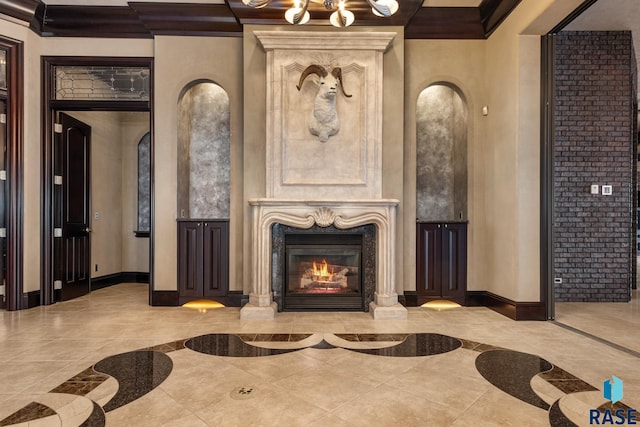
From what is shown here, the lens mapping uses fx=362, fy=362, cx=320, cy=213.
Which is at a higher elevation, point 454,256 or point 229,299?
point 454,256

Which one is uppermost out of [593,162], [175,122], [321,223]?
[175,122]

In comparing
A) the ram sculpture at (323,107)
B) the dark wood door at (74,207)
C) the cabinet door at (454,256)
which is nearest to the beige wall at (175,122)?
the ram sculpture at (323,107)

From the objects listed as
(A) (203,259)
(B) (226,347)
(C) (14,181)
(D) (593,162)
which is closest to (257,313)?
(B) (226,347)

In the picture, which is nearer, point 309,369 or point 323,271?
point 309,369

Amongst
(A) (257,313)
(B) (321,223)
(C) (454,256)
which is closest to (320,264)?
(B) (321,223)

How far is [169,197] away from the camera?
4559mm

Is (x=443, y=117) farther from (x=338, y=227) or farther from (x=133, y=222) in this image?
(x=133, y=222)

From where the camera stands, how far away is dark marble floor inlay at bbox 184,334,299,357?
2.92 metres

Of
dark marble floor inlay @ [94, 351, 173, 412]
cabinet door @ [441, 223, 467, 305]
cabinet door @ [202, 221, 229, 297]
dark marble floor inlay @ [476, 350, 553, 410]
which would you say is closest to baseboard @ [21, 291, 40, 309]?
cabinet door @ [202, 221, 229, 297]

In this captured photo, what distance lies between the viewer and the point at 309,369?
260 cm

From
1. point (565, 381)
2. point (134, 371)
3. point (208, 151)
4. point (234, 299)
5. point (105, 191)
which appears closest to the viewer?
point (565, 381)

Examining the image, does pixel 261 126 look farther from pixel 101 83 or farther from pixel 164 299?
pixel 164 299

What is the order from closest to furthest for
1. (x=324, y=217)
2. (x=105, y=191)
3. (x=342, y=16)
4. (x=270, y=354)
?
(x=270, y=354), (x=342, y=16), (x=324, y=217), (x=105, y=191)

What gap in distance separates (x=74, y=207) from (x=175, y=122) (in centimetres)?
197
